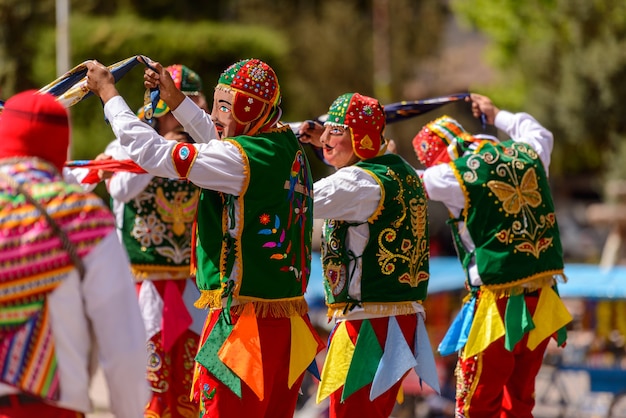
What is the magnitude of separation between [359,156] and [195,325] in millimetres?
1444

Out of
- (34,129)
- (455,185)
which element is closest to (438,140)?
(455,185)

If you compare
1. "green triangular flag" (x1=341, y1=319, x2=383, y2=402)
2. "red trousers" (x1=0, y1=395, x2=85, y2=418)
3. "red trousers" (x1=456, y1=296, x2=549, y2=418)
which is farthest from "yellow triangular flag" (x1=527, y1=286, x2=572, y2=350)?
"red trousers" (x1=0, y1=395, x2=85, y2=418)

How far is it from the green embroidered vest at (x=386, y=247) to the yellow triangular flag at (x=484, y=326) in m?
0.63

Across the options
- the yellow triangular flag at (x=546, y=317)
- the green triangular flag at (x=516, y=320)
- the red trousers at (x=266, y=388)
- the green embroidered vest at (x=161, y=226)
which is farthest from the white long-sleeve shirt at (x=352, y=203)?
the green embroidered vest at (x=161, y=226)

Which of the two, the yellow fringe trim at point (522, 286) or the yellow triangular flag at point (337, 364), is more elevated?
the yellow fringe trim at point (522, 286)

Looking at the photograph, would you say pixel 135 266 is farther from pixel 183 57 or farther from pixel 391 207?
pixel 183 57

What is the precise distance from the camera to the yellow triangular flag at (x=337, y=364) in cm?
551

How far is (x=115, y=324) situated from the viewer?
344 centimetres

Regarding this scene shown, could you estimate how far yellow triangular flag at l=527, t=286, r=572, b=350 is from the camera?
6156mm

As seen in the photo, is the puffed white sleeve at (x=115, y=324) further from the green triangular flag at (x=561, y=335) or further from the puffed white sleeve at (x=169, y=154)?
the green triangular flag at (x=561, y=335)

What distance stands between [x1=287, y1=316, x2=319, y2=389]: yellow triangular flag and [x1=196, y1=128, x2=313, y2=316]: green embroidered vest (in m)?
0.09

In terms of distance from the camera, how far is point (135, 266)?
6.43m

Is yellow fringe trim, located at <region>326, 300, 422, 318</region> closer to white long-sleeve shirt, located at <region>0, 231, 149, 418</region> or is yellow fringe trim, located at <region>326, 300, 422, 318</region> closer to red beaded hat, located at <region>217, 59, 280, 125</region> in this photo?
red beaded hat, located at <region>217, 59, 280, 125</region>

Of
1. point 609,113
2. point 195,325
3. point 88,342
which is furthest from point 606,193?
point 88,342
